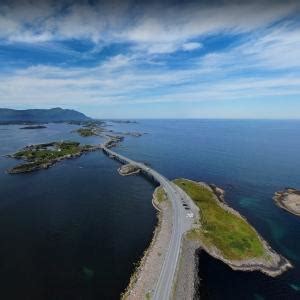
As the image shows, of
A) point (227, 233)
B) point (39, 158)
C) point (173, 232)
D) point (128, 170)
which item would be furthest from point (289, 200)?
point (39, 158)

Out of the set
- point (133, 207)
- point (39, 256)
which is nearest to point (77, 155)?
point (133, 207)

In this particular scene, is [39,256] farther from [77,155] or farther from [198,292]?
[77,155]

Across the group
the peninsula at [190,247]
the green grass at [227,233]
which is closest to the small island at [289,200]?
the peninsula at [190,247]

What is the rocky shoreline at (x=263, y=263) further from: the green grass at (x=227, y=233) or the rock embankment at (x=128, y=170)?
the rock embankment at (x=128, y=170)

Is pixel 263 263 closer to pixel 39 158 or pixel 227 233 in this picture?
pixel 227 233

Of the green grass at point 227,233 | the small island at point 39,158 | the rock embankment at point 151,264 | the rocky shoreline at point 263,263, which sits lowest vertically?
the small island at point 39,158

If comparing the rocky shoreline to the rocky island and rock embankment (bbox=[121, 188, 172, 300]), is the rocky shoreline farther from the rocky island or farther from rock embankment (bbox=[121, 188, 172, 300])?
rock embankment (bbox=[121, 188, 172, 300])

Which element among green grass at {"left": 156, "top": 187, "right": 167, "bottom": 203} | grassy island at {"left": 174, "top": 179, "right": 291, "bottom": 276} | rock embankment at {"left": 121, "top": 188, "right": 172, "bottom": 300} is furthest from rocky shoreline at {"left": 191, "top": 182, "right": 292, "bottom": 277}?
green grass at {"left": 156, "top": 187, "right": 167, "bottom": 203}
